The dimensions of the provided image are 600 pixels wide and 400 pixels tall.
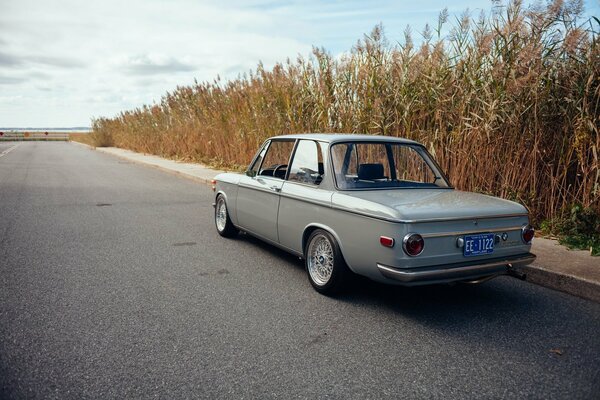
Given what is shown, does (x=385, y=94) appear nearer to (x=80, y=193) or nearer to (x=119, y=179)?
(x=80, y=193)

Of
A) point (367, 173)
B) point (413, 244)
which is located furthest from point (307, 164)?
point (413, 244)

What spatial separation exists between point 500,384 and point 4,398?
2768mm

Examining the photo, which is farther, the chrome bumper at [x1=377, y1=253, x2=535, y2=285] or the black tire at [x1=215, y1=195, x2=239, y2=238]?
the black tire at [x1=215, y1=195, x2=239, y2=238]

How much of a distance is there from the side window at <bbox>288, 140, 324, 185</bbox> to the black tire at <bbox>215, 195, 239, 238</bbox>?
5.63 ft

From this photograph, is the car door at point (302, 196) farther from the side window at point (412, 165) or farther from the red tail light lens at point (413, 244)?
the side window at point (412, 165)

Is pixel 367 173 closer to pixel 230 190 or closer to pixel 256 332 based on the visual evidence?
pixel 256 332

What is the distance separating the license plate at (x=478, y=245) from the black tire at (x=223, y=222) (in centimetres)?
345

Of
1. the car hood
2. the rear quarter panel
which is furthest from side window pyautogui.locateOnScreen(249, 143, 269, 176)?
the car hood

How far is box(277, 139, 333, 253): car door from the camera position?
4387 millimetres

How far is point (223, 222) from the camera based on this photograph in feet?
21.5

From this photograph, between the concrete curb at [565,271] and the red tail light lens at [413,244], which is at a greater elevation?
the red tail light lens at [413,244]

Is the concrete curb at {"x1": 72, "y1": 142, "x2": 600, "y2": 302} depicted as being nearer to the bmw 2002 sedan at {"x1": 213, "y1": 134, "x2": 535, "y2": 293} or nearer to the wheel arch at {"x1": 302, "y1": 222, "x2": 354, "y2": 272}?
the bmw 2002 sedan at {"x1": 213, "y1": 134, "x2": 535, "y2": 293}

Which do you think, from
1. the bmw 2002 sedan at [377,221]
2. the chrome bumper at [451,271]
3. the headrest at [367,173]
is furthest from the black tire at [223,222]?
the chrome bumper at [451,271]

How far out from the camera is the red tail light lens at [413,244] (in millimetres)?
3543
